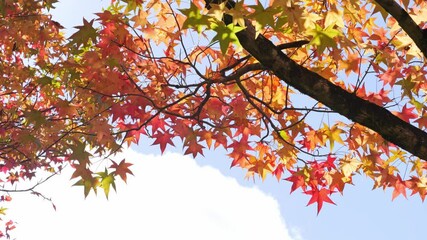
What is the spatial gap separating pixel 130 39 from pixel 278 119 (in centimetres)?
151

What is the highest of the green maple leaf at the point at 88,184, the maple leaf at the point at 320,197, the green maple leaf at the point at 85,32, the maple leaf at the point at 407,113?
the green maple leaf at the point at 85,32

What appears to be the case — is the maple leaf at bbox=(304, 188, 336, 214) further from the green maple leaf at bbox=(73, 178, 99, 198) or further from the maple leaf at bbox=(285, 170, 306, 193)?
the green maple leaf at bbox=(73, 178, 99, 198)

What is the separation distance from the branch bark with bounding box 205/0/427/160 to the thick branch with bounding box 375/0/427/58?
50 centimetres

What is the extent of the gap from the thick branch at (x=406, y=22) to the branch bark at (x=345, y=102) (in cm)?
50

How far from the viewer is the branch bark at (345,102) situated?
10.2ft

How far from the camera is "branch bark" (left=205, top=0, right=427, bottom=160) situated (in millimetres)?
3115

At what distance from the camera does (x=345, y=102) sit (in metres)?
3.15

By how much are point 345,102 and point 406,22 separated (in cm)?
64

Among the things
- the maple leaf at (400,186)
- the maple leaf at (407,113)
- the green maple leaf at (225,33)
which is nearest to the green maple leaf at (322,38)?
the green maple leaf at (225,33)

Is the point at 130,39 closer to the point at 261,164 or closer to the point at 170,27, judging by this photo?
the point at 170,27

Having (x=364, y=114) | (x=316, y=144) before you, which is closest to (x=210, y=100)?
(x=316, y=144)

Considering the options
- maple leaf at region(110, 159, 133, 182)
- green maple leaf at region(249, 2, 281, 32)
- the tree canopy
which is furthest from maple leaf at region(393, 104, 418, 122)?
maple leaf at region(110, 159, 133, 182)

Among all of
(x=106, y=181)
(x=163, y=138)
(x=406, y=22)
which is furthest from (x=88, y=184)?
(x=406, y=22)

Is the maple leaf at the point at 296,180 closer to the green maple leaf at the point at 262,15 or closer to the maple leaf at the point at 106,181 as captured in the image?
the maple leaf at the point at 106,181
